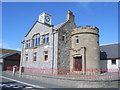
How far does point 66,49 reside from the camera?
2128 centimetres

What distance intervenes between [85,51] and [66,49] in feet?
10.5

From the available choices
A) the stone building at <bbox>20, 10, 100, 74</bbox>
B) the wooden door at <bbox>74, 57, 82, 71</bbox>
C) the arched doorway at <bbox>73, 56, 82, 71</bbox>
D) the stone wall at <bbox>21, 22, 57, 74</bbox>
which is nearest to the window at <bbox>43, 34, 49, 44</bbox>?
the stone building at <bbox>20, 10, 100, 74</bbox>

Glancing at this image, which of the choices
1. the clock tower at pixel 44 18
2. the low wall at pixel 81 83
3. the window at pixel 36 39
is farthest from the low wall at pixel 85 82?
the clock tower at pixel 44 18

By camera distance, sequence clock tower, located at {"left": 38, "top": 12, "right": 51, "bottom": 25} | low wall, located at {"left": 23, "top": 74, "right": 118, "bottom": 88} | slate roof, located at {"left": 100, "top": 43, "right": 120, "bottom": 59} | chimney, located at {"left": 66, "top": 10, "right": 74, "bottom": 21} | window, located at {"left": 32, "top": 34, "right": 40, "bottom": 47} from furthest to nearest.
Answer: clock tower, located at {"left": 38, "top": 12, "right": 51, "bottom": 25} < window, located at {"left": 32, "top": 34, "right": 40, "bottom": 47} < slate roof, located at {"left": 100, "top": 43, "right": 120, "bottom": 59} < chimney, located at {"left": 66, "top": 10, "right": 74, "bottom": 21} < low wall, located at {"left": 23, "top": 74, "right": 118, "bottom": 88}

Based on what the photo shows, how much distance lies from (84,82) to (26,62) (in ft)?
53.0

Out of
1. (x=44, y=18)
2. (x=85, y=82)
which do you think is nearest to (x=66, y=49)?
(x=44, y=18)

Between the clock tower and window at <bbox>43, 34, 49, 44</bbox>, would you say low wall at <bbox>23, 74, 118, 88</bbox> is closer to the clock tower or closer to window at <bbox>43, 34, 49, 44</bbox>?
window at <bbox>43, 34, 49, 44</bbox>

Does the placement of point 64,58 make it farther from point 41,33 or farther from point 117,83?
point 117,83

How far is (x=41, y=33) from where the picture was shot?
924 inches

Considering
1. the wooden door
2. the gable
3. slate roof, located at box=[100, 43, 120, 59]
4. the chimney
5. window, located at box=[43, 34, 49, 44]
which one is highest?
the chimney

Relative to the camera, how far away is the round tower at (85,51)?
19.5 metres

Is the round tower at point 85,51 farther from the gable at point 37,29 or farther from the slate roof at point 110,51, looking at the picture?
the gable at point 37,29

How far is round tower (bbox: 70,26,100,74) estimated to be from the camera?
1949 cm

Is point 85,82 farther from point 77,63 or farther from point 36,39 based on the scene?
point 36,39
